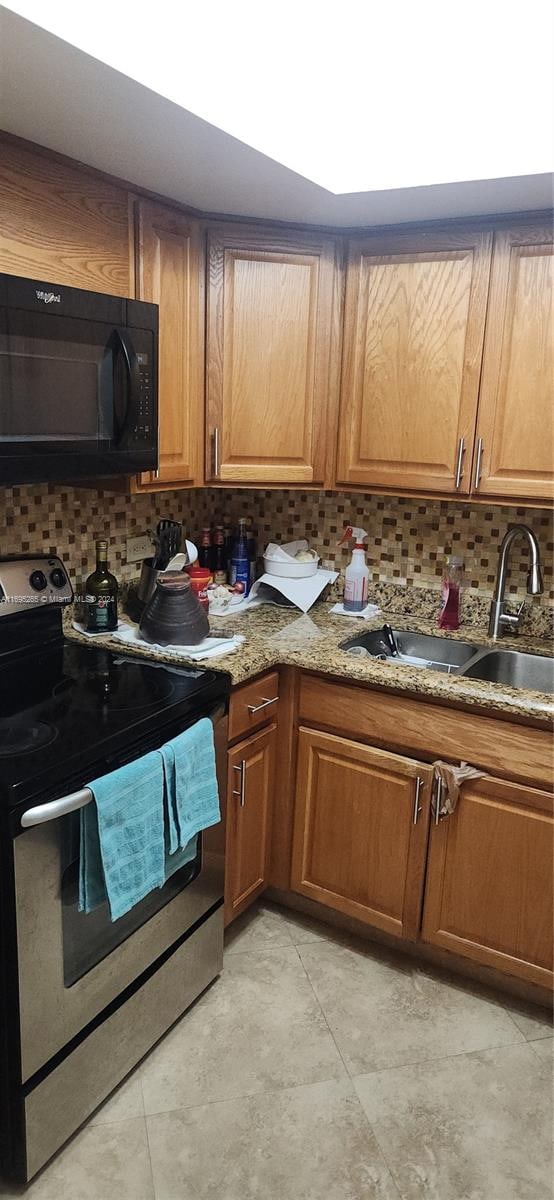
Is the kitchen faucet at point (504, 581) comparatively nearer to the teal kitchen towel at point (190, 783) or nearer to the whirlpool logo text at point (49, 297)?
the teal kitchen towel at point (190, 783)

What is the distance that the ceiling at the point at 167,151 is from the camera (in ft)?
4.19

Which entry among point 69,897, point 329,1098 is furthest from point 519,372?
point 329,1098

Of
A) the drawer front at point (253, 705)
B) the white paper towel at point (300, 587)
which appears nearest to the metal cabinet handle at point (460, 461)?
the white paper towel at point (300, 587)

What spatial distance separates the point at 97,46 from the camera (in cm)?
123

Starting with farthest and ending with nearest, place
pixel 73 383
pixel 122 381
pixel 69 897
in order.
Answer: pixel 122 381 → pixel 73 383 → pixel 69 897

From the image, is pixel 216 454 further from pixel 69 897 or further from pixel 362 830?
pixel 69 897

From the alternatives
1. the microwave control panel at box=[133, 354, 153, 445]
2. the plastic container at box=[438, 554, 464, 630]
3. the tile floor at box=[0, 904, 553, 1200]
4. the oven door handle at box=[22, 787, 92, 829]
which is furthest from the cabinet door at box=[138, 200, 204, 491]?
the tile floor at box=[0, 904, 553, 1200]

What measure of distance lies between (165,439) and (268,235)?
2.06 feet

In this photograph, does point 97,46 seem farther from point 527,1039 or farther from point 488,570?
point 527,1039

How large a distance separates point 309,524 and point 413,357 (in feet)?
2.33

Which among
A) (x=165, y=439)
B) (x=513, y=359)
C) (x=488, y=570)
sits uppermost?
(x=513, y=359)

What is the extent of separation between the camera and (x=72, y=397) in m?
1.68

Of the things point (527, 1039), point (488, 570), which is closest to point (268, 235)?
point (488, 570)

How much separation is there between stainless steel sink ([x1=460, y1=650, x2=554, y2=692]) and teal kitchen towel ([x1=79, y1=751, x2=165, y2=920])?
100cm
